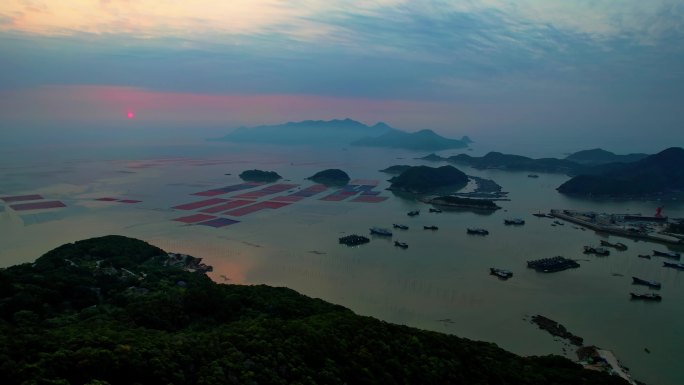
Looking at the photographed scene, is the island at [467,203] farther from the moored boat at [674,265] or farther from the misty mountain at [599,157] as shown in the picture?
the misty mountain at [599,157]

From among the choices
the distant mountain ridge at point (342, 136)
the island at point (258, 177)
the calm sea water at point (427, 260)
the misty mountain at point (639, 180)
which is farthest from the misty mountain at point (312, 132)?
the calm sea water at point (427, 260)

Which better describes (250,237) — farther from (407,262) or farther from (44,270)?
(44,270)

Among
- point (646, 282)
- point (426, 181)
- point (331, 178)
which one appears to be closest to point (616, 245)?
point (646, 282)

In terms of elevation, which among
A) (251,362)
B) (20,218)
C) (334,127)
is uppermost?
(334,127)

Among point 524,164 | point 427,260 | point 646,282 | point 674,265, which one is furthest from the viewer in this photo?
point 524,164

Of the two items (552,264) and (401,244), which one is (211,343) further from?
(552,264)

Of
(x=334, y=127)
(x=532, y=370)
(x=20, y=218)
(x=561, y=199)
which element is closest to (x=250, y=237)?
(x=20, y=218)

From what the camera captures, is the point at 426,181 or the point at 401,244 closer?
the point at 401,244

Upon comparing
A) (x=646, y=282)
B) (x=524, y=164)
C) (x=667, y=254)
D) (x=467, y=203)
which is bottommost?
(x=646, y=282)
